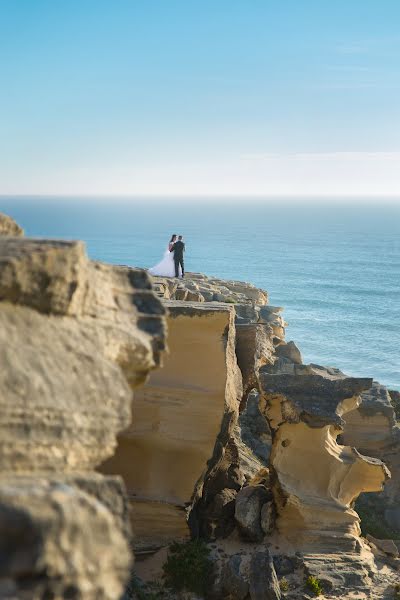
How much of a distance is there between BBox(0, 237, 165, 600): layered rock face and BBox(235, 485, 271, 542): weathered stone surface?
742 cm

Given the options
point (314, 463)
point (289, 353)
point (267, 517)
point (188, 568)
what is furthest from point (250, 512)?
point (289, 353)

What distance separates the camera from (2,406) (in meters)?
4.35

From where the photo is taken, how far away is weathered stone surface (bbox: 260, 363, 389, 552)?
41.0ft

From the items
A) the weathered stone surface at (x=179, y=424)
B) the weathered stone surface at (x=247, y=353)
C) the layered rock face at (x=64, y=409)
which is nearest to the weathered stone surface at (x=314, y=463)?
the weathered stone surface at (x=247, y=353)

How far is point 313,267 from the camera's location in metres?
95.3

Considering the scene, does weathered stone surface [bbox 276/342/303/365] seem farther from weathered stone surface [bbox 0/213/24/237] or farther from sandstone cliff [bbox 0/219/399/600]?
weathered stone surface [bbox 0/213/24/237]

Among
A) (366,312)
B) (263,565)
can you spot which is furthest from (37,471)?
(366,312)

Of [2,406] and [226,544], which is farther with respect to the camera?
[226,544]

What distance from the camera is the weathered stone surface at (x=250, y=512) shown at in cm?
1238

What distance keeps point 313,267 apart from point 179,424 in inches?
3332

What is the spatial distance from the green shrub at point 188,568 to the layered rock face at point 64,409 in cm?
653

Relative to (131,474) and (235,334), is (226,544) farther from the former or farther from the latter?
(235,334)

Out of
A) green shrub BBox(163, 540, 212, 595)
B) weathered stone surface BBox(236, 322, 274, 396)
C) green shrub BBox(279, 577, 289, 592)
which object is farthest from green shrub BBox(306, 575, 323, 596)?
weathered stone surface BBox(236, 322, 274, 396)

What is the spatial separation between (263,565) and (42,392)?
24.2 feet
